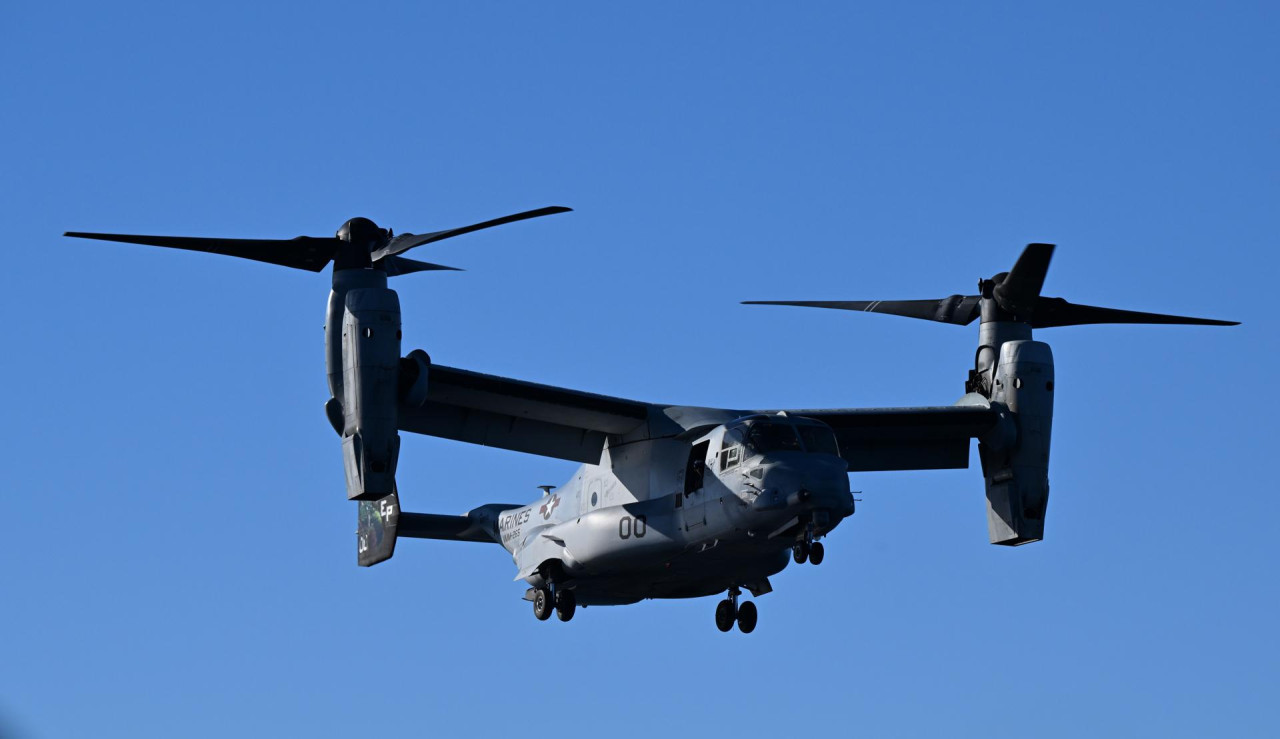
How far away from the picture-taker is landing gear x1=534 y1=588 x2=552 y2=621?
3241cm

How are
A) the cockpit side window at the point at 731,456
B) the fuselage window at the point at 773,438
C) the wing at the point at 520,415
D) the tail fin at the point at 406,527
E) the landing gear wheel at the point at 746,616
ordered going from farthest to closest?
the tail fin at the point at 406,527 < the landing gear wheel at the point at 746,616 < the wing at the point at 520,415 < the cockpit side window at the point at 731,456 < the fuselage window at the point at 773,438

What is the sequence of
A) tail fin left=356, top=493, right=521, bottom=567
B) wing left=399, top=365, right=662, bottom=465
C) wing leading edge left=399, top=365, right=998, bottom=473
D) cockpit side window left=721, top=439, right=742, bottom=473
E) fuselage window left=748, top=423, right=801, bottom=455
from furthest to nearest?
tail fin left=356, top=493, right=521, bottom=567, wing leading edge left=399, top=365, right=998, bottom=473, wing left=399, top=365, right=662, bottom=465, cockpit side window left=721, top=439, right=742, bottom=473, fuselage window left=748, top=423, right=801, bottom=455

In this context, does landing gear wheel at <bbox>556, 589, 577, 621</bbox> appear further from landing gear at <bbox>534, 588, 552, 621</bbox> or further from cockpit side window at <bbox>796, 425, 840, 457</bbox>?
cockpit side window at <bbox>796, 425, 840, 457</bbox>

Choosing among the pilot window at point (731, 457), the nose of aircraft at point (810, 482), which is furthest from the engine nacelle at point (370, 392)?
the nose of aircraft at point (810, 482)

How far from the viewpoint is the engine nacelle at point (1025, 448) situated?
33219 millimetres

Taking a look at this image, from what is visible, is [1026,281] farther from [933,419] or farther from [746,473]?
[746,473]

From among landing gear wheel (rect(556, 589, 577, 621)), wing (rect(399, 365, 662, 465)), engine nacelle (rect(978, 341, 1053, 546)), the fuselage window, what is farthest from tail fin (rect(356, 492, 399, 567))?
engine nacelle (rect(978, 341, 1053, 546))

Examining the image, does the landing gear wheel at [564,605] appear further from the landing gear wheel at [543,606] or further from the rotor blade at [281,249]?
the rotor blade at [281,249]

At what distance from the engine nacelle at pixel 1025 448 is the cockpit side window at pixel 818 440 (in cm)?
453

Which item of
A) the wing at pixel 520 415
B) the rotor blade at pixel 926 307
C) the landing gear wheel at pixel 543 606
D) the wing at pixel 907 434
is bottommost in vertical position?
the landing gear wheel at pixel 543 606

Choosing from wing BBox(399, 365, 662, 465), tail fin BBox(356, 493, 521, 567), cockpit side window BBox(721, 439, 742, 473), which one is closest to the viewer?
cockpit side window BBox(721, 439, 742, 473)

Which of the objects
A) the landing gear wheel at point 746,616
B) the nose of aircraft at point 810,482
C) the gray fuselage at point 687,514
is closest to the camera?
the nose of aircraft at point 810,482

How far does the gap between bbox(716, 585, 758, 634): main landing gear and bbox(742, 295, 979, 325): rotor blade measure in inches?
202

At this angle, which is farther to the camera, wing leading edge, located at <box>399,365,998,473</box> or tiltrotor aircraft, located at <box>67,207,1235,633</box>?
wing leading edge, located at <box>399,365,998,473</box>
